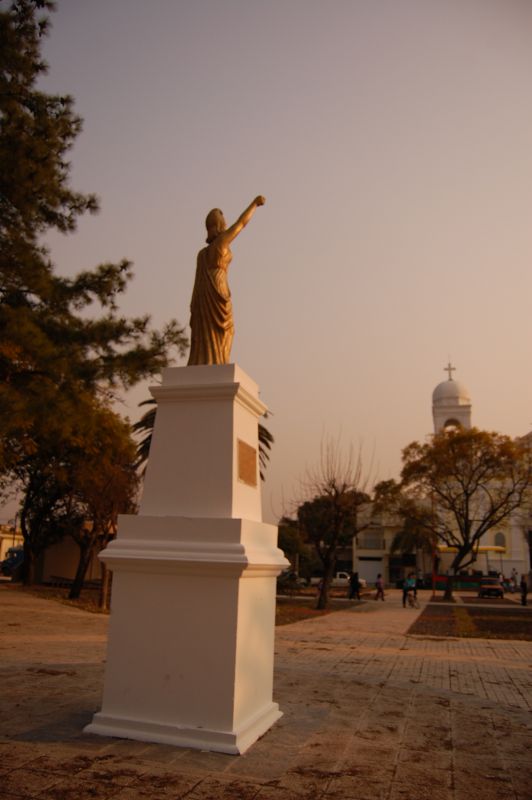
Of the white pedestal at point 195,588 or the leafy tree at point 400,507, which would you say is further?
the leafy tree at point 400,507

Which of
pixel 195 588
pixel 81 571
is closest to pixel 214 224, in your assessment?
pixel 195 588

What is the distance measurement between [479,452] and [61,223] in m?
21.2

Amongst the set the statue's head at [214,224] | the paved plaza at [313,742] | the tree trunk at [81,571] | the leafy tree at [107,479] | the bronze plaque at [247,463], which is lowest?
the paved plaza at [313,742]

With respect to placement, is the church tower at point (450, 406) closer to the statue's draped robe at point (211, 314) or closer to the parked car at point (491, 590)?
the parked car at point (491, 590)

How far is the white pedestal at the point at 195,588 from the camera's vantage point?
16.2 ft

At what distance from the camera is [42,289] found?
1112 cm

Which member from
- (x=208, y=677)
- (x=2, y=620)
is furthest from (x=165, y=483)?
(x=2, y=620)

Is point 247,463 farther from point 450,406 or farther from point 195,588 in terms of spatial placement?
point 450,406

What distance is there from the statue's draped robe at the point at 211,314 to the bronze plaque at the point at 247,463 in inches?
33.5

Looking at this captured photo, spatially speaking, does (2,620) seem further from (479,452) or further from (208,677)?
(479,452)

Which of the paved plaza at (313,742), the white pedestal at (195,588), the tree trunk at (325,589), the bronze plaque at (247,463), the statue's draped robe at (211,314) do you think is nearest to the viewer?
the paved plaza at (313,742)

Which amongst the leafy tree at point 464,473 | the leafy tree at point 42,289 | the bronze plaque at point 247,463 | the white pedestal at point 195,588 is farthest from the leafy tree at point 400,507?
the white pedestal at point 195,588

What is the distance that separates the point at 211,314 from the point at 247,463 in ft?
4.71

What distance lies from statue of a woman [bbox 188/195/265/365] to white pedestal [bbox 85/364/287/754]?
41 centimetres
